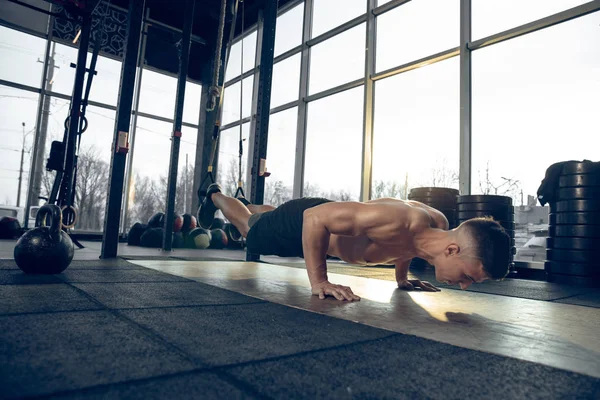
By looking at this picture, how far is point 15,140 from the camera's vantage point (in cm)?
716

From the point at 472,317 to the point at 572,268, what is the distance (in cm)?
233

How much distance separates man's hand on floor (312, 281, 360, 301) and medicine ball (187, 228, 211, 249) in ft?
16.5

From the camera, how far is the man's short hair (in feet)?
5.45

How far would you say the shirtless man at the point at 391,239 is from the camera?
1704 millimetres

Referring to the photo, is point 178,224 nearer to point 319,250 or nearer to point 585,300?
point 319,250

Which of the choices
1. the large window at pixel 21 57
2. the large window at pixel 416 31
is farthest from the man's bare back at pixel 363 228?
the large window at pixel 21 57

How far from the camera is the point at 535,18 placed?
438 centimetres

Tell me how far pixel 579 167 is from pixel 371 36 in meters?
3.92

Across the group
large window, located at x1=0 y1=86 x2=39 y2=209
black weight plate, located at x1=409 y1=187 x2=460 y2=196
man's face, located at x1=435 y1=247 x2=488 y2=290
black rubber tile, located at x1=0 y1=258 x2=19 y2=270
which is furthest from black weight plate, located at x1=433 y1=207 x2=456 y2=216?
large window, located at x1=0 y1=86 x2=39 y2=209

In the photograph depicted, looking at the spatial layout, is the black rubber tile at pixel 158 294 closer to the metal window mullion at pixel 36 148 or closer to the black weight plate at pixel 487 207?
the black weight plate at pixel 487 207

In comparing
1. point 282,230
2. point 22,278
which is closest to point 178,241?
A: point 22,278

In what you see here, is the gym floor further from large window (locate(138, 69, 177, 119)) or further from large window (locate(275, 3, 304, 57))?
large window (locate(138, 69, 177, 119))

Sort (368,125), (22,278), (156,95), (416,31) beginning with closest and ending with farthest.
Result: (22,278) → (416,31) → (368,125) → (156,95)

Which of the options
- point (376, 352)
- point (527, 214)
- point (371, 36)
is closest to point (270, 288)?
point (376, 352)
